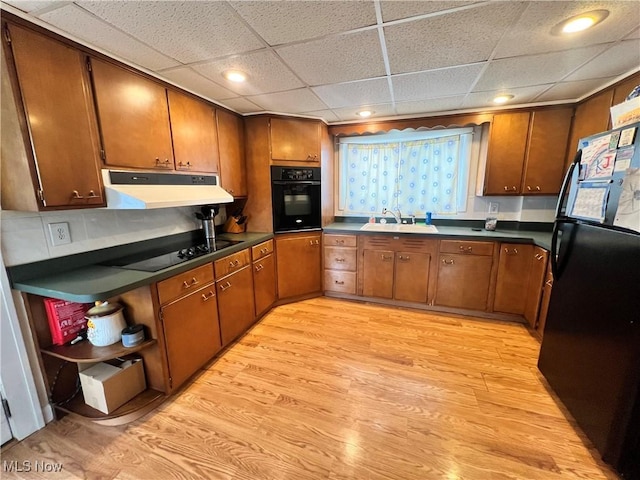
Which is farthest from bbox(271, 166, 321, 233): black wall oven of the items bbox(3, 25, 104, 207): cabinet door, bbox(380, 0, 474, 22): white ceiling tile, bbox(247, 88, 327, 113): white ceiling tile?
bbox(380, 0, 474, 22): white ceiling tile

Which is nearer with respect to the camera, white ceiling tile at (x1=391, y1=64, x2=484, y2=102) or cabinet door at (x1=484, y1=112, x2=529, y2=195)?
white ceiling tile at (x1=391, y1=64, x2=484, y2=102)

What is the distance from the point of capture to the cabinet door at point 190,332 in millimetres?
1728

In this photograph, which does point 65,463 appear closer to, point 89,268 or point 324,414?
point 89,268

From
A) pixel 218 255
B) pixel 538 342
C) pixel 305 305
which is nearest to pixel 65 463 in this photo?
pixel 218 255

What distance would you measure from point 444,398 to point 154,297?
6.66 ft

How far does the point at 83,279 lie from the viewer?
150cm

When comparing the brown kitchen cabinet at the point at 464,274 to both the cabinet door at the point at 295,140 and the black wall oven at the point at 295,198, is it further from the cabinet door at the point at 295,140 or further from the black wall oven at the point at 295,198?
the cabinet door at the point at 295,140

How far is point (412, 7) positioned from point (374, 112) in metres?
1.73

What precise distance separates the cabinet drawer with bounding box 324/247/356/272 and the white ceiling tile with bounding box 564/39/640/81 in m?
2.42

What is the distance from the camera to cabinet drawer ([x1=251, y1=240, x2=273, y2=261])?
265 cm

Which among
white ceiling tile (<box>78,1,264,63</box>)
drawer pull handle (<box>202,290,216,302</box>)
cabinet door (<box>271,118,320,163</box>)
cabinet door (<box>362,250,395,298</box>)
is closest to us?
white ceiling tile (<box>78,1,264,63</box>)

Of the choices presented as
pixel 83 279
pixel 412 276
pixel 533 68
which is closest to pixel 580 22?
pixel 533 68

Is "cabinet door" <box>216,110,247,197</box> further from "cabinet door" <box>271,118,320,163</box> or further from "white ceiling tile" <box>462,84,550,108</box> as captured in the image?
"white ceiling tile" <box>462,84,550,108</box>

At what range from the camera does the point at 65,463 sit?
1.36 meters
